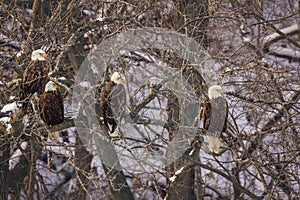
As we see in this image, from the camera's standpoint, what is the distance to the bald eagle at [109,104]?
6.51m

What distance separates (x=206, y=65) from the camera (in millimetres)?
6906

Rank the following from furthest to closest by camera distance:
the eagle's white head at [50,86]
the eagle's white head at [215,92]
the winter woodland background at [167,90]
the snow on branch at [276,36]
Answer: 1. the snow on branch at [276,36]
2. the winter woodland background at [167,90]
3. the eagle's white head at [215,92]
4. the eagle's white head at [50,86]

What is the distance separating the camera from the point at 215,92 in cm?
651

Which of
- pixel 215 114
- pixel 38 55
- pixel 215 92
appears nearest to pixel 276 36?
pixel 215 92

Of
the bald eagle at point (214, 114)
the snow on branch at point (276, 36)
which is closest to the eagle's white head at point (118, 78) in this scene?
the bald eagle at point (214, 114)

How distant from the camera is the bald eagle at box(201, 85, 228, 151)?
21.0ft

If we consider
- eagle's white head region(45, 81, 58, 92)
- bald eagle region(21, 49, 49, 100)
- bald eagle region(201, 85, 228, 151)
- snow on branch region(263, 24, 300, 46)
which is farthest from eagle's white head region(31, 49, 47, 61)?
snow on branch region(263, 24, 300, 46)

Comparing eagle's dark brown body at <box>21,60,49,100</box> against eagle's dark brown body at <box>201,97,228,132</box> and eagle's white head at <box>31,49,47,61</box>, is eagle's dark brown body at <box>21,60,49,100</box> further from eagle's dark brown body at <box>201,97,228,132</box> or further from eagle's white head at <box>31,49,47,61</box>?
eagle's dark brown body at <box>201,97,228,132</box>

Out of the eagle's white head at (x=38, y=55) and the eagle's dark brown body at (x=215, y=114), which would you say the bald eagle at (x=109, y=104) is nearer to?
the eagle's white head at (x=38, y=55)

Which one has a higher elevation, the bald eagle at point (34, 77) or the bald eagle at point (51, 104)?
the bald eagle at point (34, 77)

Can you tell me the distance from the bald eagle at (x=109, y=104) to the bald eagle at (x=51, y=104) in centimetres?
39

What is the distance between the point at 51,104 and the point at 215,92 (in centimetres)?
152

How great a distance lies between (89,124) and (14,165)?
15.5 ft

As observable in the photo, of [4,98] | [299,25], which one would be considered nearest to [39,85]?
[4,98]
